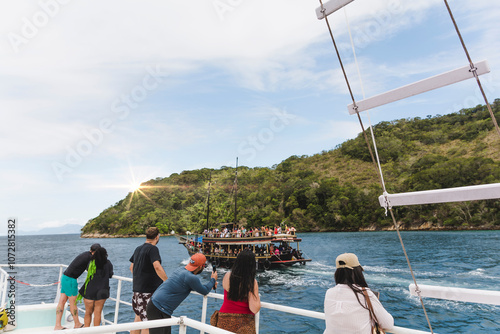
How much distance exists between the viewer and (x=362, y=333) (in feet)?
6.77

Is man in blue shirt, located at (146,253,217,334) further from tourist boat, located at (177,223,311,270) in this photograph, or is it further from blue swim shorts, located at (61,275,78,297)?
tourist boat, located at (177,223,311,270)

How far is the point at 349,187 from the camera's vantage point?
102500 mm

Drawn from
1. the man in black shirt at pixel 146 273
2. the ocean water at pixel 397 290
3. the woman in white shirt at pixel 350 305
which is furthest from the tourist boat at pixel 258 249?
the woman in white shirt at pixel 350 305

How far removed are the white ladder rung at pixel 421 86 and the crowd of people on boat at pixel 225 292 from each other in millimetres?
1268

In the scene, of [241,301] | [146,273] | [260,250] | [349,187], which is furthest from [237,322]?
[349,187]

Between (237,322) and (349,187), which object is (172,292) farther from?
(349,187)

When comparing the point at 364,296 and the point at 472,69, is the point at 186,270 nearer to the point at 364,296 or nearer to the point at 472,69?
the point at 364,296

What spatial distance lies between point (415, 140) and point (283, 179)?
50.6 metres

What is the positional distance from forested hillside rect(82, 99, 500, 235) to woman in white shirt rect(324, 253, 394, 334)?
82.8 metres

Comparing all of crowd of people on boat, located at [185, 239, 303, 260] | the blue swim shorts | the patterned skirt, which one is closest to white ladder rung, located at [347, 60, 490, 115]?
the patterned skirt

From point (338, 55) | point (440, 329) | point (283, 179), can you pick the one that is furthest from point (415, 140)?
point (338, 55)

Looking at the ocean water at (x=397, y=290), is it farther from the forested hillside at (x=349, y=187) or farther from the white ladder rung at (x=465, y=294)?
the forested hillside at (x=349, y=187)

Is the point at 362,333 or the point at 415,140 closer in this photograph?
the point at 362,333

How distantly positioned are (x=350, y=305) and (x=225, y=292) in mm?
1265
